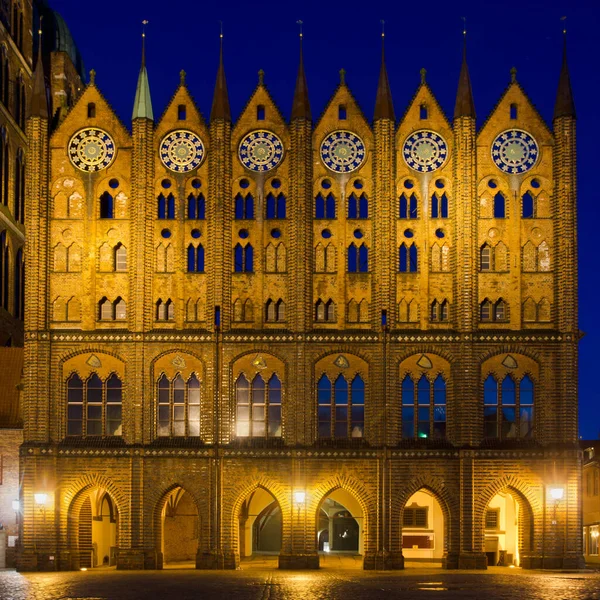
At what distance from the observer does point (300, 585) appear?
42875 mm

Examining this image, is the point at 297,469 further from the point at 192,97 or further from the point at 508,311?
the point at 192,97

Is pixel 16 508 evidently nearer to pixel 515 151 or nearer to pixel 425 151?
pixel 425 151

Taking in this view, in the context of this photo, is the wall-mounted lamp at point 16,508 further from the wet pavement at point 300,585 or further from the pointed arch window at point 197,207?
the pointed arch window at point 197,207

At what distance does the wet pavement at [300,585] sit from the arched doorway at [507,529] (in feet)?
6.60

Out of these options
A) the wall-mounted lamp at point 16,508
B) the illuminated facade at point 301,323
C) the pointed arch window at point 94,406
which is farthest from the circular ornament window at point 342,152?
the wall-mounted lamp at point 16,508

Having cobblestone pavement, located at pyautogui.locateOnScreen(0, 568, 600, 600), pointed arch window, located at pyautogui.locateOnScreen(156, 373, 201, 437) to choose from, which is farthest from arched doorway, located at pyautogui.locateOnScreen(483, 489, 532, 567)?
pointed arch window, located at pyautogui.locateOnScreen(156, 373, 201, 437)

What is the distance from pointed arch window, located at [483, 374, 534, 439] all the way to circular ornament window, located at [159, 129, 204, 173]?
16.0m

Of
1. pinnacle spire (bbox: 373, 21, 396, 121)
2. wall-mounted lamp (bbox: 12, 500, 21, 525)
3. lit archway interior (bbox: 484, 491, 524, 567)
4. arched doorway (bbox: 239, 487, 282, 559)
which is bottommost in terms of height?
arched doorway (bbox: 239, 487, 282, 559)

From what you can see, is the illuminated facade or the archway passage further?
the archway passage

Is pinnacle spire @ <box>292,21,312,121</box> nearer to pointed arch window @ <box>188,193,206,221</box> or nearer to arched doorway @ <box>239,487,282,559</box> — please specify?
pointed arch window @ <box>188,193,206,221</box>

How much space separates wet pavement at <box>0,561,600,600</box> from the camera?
126 ft

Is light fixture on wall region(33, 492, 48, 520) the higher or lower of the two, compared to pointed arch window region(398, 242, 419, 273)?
lower

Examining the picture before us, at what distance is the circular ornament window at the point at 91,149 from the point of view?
5509 centimetres

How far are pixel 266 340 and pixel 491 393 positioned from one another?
9.97 metres
